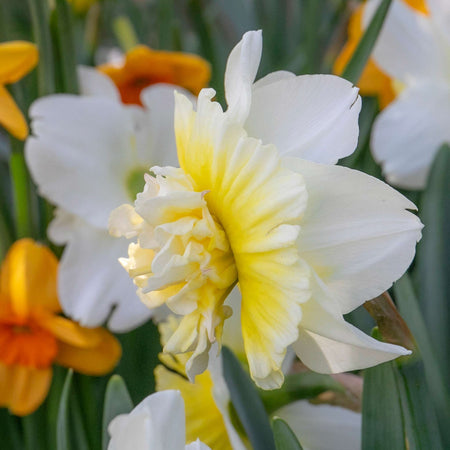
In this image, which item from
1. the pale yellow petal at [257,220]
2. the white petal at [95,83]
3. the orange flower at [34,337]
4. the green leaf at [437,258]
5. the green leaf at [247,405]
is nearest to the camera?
the pale yellow petal at [257,220]

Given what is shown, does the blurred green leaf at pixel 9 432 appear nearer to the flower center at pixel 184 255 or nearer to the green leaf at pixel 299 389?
the green leaf at pixel 299 389

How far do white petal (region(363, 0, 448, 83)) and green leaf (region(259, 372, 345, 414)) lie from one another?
0.40m

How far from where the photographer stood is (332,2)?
1.52m

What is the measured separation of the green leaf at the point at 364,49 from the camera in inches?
22.5

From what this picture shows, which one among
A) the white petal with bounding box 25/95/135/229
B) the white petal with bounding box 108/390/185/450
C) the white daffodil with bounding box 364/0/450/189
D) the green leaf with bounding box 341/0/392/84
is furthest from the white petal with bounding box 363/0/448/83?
the white petal with bounding box 108/390/185/450

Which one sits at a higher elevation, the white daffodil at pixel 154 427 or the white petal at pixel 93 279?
the white daffodil at pixel 154 427

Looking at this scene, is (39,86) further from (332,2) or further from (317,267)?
(332,2)

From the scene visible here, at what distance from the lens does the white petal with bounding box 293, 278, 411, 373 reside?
0.30 m

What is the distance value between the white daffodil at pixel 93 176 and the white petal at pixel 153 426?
350 mm

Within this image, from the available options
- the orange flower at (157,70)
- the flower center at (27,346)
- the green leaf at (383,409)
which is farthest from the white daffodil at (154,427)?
the orange flower at (157,70)

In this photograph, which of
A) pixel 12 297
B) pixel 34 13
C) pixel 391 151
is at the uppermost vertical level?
pixel 34 13

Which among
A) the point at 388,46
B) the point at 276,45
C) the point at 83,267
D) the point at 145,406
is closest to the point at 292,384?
the point at 145,406

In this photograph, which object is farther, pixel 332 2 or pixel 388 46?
pixel 332 2

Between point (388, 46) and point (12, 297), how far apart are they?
0.47 metres
